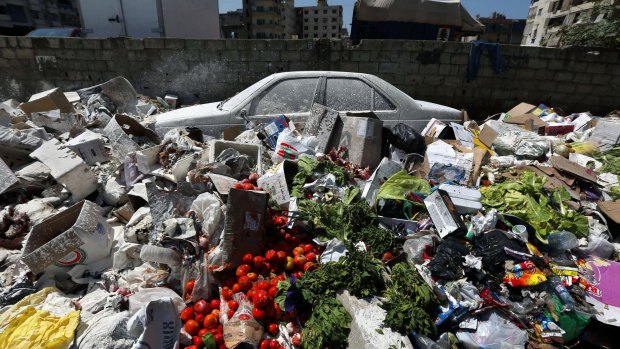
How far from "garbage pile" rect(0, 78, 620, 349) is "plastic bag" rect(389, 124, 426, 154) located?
0.07ft

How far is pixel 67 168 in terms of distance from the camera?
3.12m

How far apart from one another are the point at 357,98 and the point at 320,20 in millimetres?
63658

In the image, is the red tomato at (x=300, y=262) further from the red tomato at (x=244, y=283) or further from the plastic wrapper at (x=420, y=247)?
the plastic wrapper at (x=420, y=247)

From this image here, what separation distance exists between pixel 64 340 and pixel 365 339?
1861 millimetres

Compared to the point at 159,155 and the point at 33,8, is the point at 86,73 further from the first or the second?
the point at 33,8

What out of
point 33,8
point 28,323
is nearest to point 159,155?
point 28,323

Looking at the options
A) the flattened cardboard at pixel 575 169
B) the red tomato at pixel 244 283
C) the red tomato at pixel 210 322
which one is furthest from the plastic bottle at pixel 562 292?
the red tomato at pixel 210 322

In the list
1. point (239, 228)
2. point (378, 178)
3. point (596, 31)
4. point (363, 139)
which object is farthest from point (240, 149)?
point (596, 31)

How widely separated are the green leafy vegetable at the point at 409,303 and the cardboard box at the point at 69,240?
7.75ft

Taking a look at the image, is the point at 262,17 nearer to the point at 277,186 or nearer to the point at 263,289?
the point at 277,186

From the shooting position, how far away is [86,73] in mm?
6805

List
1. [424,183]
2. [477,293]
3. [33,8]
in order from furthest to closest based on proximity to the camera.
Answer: [33,8] → [424,183] → [477,293]

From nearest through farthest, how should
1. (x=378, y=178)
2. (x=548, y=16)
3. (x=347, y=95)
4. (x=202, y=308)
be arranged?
(x=202, y=308) → (x=378, y=178) → (x=347, y=95) → (x=548, y=16)

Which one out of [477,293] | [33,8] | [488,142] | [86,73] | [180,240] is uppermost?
[33,8]
